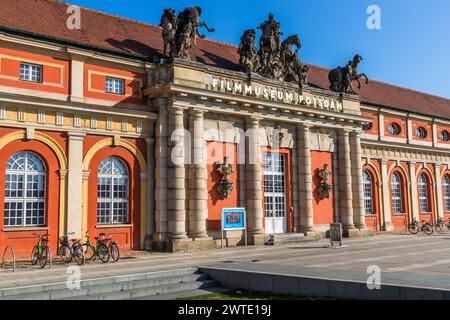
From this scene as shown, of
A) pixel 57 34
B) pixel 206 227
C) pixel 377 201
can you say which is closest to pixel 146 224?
pixel 206 227

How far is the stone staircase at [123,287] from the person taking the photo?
11734 mm

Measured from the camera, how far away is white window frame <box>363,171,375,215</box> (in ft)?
117

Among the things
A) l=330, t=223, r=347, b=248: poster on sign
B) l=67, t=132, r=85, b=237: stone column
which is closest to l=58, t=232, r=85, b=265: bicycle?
l=67, t=132, r=85, b=237: stone column

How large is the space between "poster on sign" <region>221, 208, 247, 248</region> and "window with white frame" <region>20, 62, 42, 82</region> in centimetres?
1046

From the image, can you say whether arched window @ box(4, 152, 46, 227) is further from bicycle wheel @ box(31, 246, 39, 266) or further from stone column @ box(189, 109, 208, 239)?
stone column @ box(189, 109, 208, 239)

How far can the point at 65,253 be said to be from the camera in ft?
64.5

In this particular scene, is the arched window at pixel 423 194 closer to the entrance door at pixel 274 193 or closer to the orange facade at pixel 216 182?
the entrance door at pixel 274 193

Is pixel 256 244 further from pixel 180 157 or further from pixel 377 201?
pixel 377 201

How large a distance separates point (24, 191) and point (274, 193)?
1376cm

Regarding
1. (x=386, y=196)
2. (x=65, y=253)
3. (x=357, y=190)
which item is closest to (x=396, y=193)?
(x=386, y=196)

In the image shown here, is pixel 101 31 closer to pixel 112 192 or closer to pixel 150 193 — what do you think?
pixel 112 192

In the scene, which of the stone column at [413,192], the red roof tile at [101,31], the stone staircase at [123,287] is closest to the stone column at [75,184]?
the red roof tile at [101,31]
